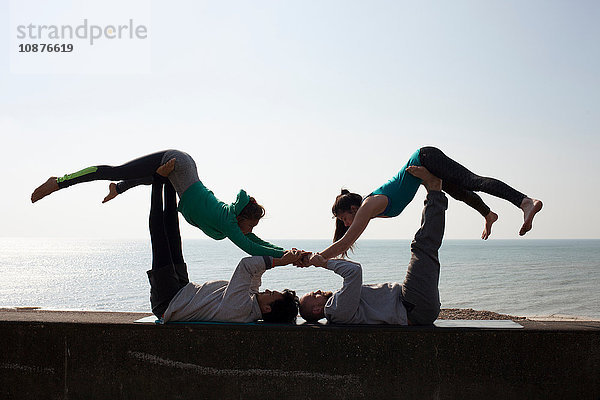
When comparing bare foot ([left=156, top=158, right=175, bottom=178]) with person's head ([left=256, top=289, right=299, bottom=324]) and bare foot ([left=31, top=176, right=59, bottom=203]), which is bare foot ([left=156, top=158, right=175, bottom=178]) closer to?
bare foot ([left=31, top=176, right=59, bottom=203])

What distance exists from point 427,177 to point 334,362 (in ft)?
4.75

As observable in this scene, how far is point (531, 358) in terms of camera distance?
357cm

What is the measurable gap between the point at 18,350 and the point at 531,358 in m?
3.42

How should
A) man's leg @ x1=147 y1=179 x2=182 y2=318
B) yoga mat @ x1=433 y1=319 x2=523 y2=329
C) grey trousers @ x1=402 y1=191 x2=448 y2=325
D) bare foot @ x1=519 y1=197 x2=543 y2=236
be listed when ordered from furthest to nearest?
man's leg @ x1=147 y1=179 x2=182 y2=318, grey trousers @ x1=402 y1=191 x2=448 y2=325, yoga mat @ x1=433 y1=319 x2=523 y2=329, bare foot @ x1=519 y1=197 x2=543 y2=236

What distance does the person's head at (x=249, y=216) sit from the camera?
4.27 m

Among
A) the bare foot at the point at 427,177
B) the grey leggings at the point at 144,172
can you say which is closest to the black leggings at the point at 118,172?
the grey leggings at the point at 144,172

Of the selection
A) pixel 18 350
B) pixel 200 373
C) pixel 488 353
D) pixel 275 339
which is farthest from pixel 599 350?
pixel 18 350

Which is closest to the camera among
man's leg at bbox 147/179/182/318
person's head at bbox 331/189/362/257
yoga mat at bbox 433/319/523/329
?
yoga mat at bbox 433/319/523/329

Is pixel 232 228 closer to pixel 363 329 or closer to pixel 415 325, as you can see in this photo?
pixel 363 329

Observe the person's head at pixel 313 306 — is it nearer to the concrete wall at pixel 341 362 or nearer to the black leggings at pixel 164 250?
the concrete wall at pixel 341 362

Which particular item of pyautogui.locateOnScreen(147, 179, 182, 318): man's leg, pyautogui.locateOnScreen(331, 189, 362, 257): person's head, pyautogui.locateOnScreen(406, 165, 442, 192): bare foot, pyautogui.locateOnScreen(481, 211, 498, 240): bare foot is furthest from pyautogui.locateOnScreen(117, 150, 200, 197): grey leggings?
pyautogui.locateOnScreen(481, 211, 498, 240): bare foot

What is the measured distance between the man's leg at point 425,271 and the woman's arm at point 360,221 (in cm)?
43

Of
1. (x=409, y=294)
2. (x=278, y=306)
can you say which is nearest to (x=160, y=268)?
(x=278, y=306)

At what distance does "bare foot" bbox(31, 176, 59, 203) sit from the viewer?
413cm
